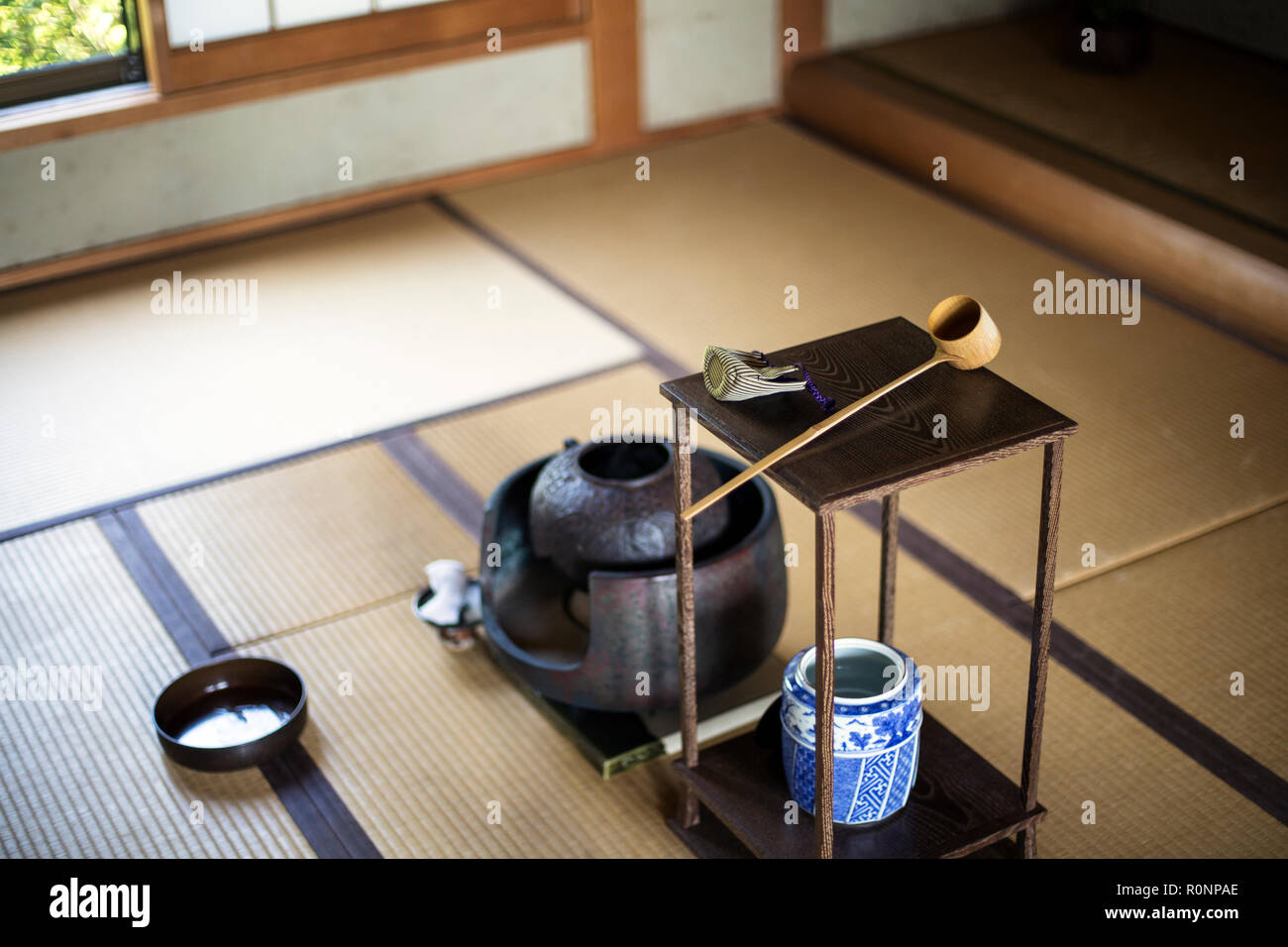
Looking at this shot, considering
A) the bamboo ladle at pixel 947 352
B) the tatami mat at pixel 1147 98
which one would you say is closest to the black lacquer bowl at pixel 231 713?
the bamboo ladle at pixel 947 352

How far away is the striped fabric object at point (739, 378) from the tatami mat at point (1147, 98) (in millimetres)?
2470

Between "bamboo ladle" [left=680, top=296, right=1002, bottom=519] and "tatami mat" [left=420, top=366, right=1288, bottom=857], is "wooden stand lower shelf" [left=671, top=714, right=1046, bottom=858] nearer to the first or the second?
"tatami mat" [left=420, top=366, right=1288, bottom=857]

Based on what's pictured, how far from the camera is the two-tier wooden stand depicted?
1862 mm

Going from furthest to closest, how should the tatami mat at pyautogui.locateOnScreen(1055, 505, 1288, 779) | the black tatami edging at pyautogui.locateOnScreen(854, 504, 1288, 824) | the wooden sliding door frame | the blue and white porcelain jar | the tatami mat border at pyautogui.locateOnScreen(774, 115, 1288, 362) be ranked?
the wooden sliding door frame
the tatami mat border at pyautogui.locateOnScreen(774, 115, 1288, 362)
the tatami mat at pyautogui.locateOnScreen(1055, 505, 1288, 779)
the black tatami edging at pyautogui.locateOnScreen(854, 504, 1288, 824)
the blue and white porcelain jar

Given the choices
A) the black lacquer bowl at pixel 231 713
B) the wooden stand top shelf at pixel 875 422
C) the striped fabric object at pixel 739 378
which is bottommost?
the black lacquer bowl at pixel 231 713

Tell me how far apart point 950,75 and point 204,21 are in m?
2.39

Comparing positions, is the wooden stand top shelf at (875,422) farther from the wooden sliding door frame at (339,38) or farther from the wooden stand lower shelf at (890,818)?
the wooden sliding door frame at (339,38)

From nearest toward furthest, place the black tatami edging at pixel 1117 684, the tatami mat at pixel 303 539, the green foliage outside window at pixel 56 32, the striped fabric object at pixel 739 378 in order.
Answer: the striped fabric object at pixel 739 378, the black tatami edging at pixel 1117 684, the tatami mat at pixel 303 539, the green foliage outside window at pixel 56 32

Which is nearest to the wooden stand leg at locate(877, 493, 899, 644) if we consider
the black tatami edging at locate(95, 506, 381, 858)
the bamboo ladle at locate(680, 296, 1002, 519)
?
the bamboo ladle at locate(680, 296, 1002, 519)

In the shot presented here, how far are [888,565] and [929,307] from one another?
1.66 m

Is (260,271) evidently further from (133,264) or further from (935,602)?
(935,602)

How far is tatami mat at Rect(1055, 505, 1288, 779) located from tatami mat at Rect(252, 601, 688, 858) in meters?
0.92

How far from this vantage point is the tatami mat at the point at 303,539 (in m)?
2.97

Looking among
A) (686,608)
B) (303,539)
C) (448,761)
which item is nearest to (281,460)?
(303,539)
